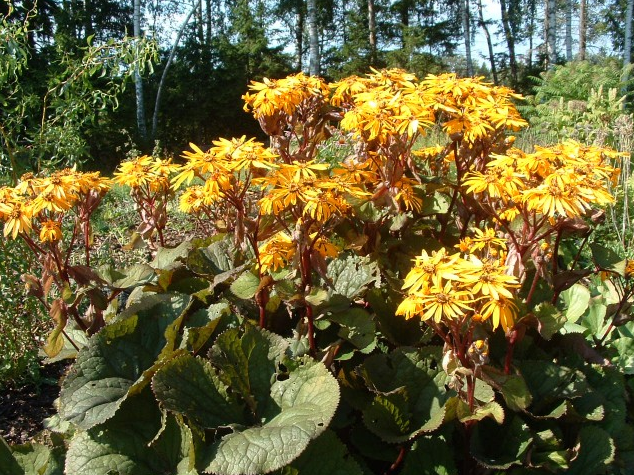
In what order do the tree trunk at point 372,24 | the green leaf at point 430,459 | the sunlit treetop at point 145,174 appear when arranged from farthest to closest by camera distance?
the tree trunk at point 372,24 < the sunlit treetop at point 145,174 < the green leaf at point 430,459

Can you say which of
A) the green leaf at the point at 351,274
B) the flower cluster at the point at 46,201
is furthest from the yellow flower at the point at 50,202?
the green leaf at the point at 351,274

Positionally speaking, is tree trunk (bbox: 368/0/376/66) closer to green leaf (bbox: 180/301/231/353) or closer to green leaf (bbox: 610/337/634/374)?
green leaf (bbox: 610/337/634/374)

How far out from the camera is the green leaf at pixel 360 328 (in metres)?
1.66

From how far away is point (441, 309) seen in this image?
1.28m

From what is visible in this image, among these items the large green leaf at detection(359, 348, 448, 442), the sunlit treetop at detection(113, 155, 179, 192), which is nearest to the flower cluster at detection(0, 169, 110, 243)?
the sunlit treetop at detection(113, 155, 179, 192)

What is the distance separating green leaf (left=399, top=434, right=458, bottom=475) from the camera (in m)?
1.54

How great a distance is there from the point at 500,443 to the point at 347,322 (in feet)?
1.88

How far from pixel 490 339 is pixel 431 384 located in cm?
29

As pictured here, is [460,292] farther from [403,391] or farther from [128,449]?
[128,449]

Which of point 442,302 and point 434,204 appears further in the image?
point 434,204

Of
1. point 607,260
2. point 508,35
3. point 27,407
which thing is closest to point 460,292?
point 607,260

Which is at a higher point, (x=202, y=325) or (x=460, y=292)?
(x=460, y=292)

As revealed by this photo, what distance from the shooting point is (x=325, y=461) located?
148 cm

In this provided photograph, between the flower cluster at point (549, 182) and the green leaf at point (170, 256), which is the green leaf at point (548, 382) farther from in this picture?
the green leaf at point (170, 256)
